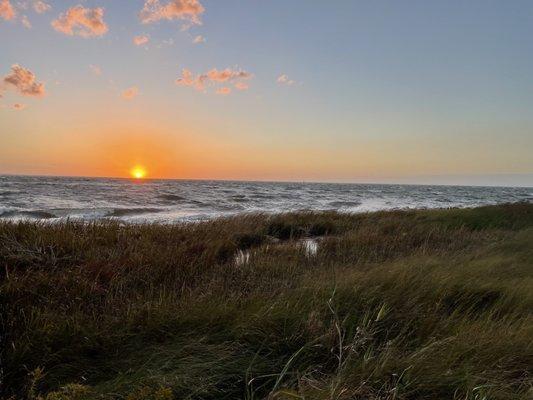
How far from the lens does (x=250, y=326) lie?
138 inches

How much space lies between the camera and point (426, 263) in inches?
246

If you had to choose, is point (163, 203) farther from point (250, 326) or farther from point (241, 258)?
point (250, 326)

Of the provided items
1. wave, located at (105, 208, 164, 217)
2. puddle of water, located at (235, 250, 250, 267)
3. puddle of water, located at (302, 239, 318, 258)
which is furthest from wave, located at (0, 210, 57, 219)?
puddle of water, located at (235, 250, 250, 267)

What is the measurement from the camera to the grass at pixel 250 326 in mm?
2604

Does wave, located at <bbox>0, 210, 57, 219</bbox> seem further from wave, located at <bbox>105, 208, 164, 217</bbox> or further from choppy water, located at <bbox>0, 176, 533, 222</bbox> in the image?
wave, located at <bbox>105, 208, 164, 217</bbox>

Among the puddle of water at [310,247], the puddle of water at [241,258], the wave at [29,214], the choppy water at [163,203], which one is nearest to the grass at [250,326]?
the puddle of water at [241,258]

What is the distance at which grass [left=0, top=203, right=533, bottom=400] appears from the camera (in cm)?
260

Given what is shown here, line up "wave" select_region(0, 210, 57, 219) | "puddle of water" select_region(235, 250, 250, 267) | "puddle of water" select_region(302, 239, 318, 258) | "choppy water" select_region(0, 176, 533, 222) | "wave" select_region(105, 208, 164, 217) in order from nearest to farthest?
"puddle of water" select_region(235, 250, 250, 267) < "puddle of water" select_region(302, 239, 318, 258) < "wave" select_region(0, 210, 57, 219) < "choppy water" select_region(0, 176, 533, 222) < "wave" select_region(105, 208, 164, 217)

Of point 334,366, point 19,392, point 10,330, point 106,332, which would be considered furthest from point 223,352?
point 10,330

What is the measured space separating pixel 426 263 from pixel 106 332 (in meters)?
4.95

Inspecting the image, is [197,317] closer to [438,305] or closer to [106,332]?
[106,332]

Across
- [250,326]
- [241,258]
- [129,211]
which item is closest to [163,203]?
[129,211]

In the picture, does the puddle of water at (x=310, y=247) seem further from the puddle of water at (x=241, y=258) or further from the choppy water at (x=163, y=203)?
the choppy water at (x=163, y=203)

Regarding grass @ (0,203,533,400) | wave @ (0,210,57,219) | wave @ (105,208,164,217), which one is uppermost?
grass @ (0,203,533,400)
